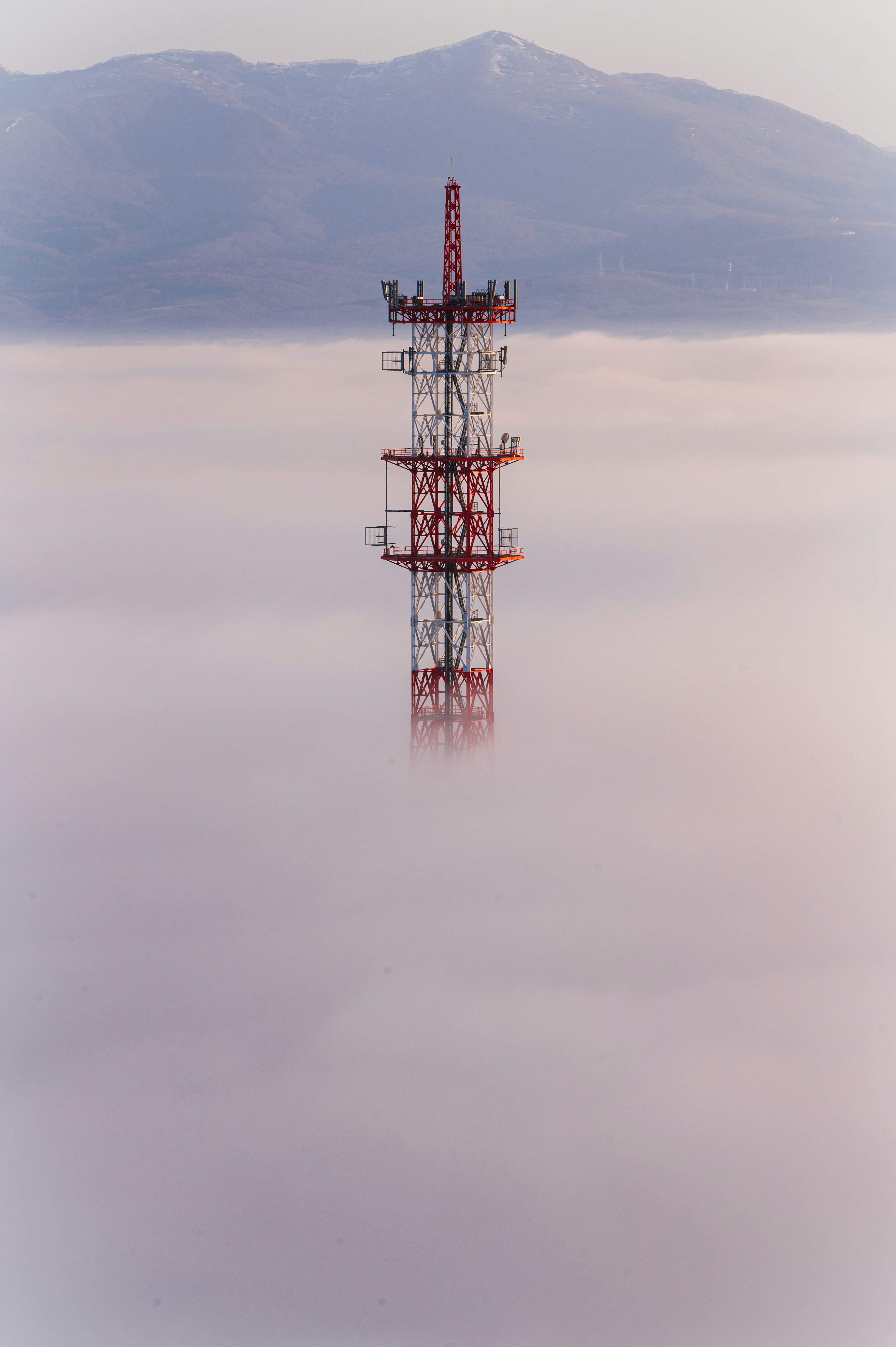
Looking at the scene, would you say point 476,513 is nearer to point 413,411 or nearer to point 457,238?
point 413,411

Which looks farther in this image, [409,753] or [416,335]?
[409,753]

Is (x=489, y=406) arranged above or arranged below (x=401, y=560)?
above

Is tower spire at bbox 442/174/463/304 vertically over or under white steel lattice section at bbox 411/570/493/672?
over

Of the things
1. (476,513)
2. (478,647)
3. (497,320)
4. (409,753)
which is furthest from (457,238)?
(409,753)

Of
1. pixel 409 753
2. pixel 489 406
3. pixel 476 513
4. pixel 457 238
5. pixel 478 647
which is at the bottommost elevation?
pixel 409 753

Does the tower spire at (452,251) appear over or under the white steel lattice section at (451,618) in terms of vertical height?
over

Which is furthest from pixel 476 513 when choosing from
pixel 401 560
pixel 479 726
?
pixel 479 726

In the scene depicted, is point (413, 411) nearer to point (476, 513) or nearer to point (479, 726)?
point (476, 513)
